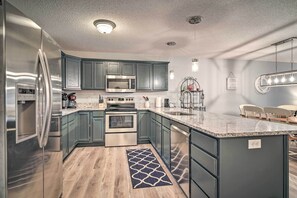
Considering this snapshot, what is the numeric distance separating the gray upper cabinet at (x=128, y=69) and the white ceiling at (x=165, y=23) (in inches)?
17.3

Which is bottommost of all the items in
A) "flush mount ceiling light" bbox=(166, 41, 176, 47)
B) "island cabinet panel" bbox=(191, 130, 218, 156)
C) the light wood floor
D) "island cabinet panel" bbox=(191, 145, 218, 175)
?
the light wood floor

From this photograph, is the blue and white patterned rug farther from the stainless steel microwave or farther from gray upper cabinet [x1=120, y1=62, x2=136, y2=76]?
gray upper cabinet [x1=120, y1=62, x2=136, y2=76]

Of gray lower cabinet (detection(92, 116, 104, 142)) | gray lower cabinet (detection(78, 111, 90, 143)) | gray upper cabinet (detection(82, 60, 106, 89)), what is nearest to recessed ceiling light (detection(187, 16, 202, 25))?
gray upper cabinet (detection(82, 60, 106, 89))

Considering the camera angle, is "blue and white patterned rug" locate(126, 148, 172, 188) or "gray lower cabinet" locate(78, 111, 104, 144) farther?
"gray lower cabinet" locate(78, 111, 104, 144)

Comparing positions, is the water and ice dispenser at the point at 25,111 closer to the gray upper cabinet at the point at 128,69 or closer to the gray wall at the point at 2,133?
the gray wall at the point at 2,133

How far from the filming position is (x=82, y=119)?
3.83 m

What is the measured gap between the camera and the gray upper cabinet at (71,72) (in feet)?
12.2

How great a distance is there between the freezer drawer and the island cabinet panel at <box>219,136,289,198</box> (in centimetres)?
284

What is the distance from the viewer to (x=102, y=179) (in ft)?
7.74

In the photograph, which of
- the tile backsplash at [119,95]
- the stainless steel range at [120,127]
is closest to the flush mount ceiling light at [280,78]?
the tile backsplash at [119,95]

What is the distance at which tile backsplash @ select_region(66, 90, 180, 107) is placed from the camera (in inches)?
171

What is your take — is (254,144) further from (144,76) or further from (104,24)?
(144,76)

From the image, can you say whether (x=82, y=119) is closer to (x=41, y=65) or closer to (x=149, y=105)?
(x=149, y=105)

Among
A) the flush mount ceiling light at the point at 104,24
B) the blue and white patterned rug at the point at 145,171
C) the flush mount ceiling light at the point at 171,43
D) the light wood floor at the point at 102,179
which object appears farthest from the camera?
the flush mount ceiling light at the point at 171,43
